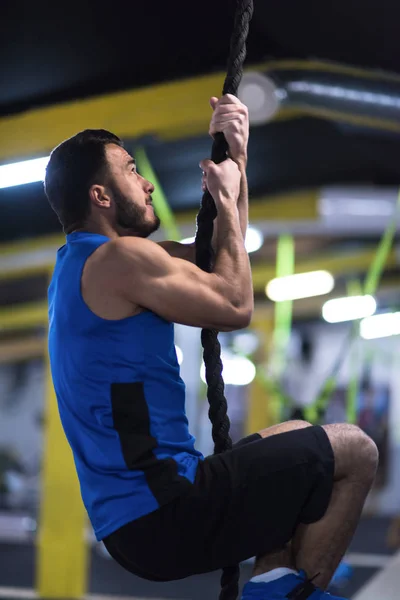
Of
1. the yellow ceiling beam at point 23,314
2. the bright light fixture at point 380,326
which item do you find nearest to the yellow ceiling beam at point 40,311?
the yellow ceiling beam at point 23,314

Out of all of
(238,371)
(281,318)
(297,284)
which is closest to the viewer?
(297,284)

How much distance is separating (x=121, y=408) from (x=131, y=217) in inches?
17.0

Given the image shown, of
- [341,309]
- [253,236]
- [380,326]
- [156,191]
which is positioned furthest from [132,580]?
[380,326]

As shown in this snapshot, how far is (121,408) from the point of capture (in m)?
1.70

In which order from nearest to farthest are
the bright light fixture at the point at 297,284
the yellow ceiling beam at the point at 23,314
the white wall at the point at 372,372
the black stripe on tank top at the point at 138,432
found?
the black stripe on tank top at the point at 138,432, the bright light fixture at the point at 297,284, the yellow ceiling beam at the point at 23,314, the white wall at the point at 372,372

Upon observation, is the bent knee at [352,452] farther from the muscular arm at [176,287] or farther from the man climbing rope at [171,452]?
the muscular arm at [176,287]

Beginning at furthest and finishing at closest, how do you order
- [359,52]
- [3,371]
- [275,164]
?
1. [3,371]
2. [275,164]
3. [359,52]

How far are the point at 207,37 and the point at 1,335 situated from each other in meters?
10.9

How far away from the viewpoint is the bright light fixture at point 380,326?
13914mm

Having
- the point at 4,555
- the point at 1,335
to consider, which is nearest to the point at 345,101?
the point at 4,555

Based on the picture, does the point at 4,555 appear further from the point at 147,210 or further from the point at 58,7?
the point at 147,210

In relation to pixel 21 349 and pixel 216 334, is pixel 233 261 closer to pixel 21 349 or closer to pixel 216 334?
pixel 216 334

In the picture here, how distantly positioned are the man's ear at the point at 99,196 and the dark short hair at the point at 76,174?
0.01 metres

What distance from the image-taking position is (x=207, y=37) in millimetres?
4645
